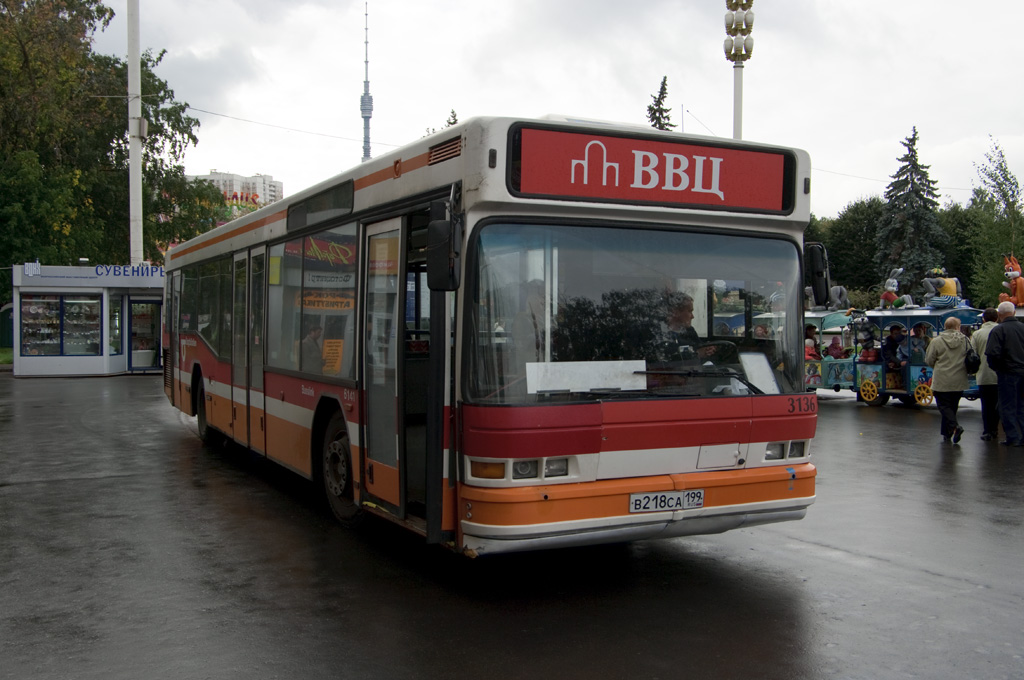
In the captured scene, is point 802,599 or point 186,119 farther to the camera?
point 186,119

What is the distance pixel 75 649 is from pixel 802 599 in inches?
164

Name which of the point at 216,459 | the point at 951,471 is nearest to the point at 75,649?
the point at 216,459

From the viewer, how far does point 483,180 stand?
562 centimetres

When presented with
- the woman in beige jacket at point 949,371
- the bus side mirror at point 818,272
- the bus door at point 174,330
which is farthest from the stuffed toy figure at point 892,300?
the bus side mirror at point 818,272

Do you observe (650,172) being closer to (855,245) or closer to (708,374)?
(708,374)

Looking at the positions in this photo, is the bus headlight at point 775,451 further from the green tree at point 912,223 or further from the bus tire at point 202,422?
the green tree at point 912,223

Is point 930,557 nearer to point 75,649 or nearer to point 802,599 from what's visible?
point 802,599

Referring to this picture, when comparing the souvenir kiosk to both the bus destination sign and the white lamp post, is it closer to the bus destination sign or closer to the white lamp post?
the white lamp post

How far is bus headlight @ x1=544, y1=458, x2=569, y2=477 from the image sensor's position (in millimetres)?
5648

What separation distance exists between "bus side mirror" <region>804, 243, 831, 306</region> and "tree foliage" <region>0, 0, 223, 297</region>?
35409 mm

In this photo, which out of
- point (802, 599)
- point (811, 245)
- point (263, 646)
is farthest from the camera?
point (811, 245)

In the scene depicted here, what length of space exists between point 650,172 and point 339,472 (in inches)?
142

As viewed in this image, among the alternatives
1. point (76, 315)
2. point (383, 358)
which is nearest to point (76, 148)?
point (76, 315)

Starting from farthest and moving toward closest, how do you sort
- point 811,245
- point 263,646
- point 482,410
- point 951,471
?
point 951,471
point 811,245
point 482,410
point 263,646
